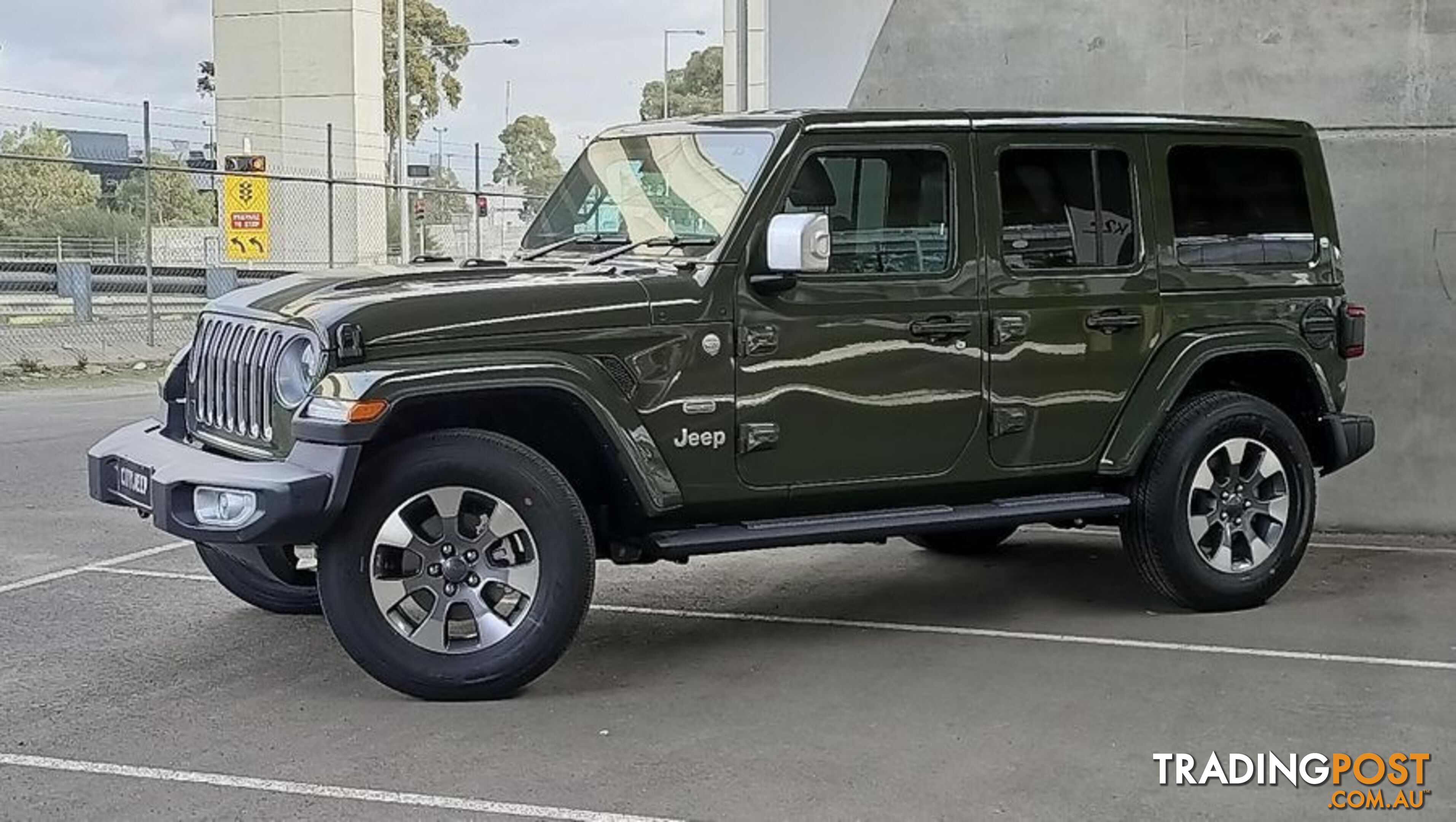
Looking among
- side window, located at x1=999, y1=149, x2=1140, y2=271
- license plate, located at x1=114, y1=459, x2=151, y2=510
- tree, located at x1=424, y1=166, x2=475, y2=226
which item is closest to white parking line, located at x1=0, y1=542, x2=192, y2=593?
license plate, located at x1=114, y1=459, x2=151, y2=510

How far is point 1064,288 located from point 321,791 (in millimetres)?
3497

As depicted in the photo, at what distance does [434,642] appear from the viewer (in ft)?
18.4

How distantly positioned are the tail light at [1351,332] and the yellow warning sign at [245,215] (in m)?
15.8

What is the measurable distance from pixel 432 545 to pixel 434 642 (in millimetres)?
321

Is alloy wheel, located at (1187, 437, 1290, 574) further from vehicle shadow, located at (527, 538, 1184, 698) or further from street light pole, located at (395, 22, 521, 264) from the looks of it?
street light pole, located at (395, 22, 521, 264)

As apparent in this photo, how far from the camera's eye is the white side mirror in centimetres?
592

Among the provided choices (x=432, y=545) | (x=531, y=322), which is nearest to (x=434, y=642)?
(x=432, y=545)

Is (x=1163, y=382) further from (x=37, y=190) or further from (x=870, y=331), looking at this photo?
Answer: (x=37, y=190)

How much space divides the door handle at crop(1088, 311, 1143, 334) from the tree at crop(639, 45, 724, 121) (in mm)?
52077

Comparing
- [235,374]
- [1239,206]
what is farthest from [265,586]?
[1239,206]

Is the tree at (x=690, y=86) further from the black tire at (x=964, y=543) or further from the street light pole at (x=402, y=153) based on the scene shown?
the black tire at (x=964, y=543)

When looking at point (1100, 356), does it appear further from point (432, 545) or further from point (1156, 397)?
point (432, 545)

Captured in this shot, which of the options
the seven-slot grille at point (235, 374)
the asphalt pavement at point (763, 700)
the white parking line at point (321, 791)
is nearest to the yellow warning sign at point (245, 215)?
the asphalt pavement at point (763, 700)

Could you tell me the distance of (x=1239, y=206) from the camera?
7219 mm
